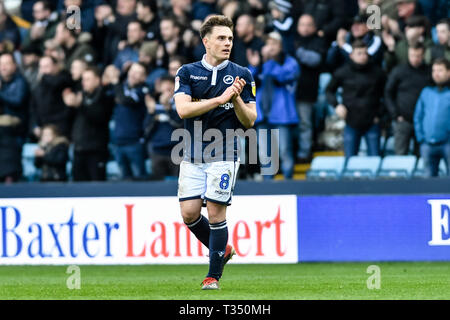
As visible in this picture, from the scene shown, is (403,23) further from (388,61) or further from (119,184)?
(119,184)

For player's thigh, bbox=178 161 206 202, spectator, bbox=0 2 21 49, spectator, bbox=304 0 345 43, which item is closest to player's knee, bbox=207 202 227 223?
player's thigh, bbox=178 161 206 202

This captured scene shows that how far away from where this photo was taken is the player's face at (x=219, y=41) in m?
9.08

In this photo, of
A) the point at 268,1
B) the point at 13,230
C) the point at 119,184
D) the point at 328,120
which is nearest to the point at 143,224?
the point at 119,184

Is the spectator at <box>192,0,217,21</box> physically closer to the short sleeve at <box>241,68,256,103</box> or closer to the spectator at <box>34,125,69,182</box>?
the spectator at <box>34,125,69,182</box>

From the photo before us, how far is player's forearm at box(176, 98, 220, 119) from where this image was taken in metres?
8.91

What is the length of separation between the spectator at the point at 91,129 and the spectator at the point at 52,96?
29 centimetres

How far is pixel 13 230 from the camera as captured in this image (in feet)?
45.1

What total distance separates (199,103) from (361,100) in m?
5.57

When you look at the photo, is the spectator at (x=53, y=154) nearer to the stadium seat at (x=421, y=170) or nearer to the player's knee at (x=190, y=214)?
the stadium seat at (x=421, y=170)

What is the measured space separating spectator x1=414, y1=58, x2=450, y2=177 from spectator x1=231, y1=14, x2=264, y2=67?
2468 mm

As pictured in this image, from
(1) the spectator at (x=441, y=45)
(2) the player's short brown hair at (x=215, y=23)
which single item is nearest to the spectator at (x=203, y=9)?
(1) the spectator at (x=441, y=45)

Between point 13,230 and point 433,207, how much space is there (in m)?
5.53

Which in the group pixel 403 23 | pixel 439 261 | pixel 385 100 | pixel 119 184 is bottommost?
pixel 439 261

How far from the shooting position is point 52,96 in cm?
1540
